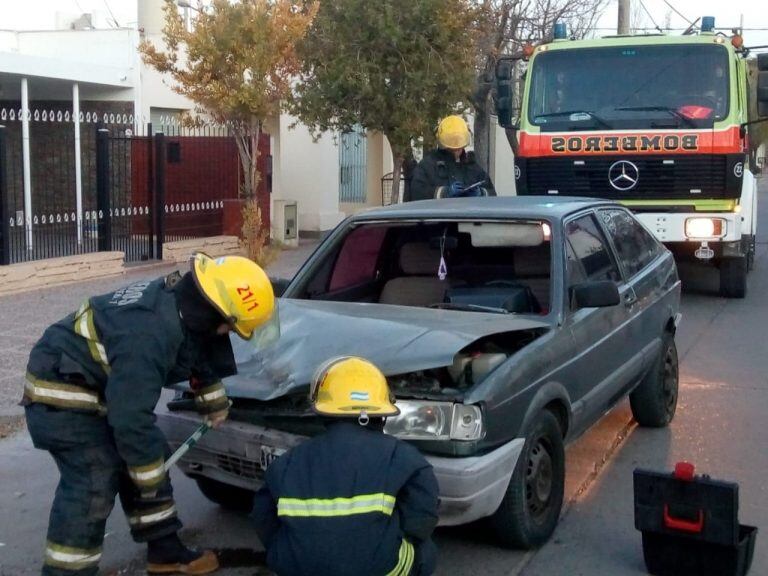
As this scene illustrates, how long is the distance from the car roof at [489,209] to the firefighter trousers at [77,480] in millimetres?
2477

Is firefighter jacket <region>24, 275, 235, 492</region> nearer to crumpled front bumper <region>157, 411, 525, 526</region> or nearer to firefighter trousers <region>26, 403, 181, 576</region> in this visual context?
firefighter trousers <region>26, 403, 181, 576</region>

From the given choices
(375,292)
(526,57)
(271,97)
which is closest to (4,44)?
(271,97)

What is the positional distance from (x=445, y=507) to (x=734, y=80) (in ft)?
27.3

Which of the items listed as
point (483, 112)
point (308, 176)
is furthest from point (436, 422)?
point (483, 112)

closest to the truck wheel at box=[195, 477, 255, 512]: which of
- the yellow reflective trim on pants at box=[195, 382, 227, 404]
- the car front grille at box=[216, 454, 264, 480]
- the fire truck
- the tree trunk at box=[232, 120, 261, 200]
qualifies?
the car front grille at box=[216, 454, 264, 480]

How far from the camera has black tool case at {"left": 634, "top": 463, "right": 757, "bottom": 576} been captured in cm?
432

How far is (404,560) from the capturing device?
126 inches

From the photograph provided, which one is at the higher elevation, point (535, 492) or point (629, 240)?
point (629, 240)

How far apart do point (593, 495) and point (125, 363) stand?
2914 mm

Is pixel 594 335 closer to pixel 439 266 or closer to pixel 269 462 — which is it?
pixel 439 266

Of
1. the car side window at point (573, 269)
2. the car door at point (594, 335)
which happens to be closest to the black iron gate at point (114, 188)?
the car door at point (594, 335)

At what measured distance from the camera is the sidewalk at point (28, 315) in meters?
7.97

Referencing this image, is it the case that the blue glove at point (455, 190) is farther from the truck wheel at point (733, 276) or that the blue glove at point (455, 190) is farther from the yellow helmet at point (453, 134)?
the truck wheel at point (733, 276)

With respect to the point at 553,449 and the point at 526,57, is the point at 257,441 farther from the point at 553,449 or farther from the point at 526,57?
the point at 526,57
